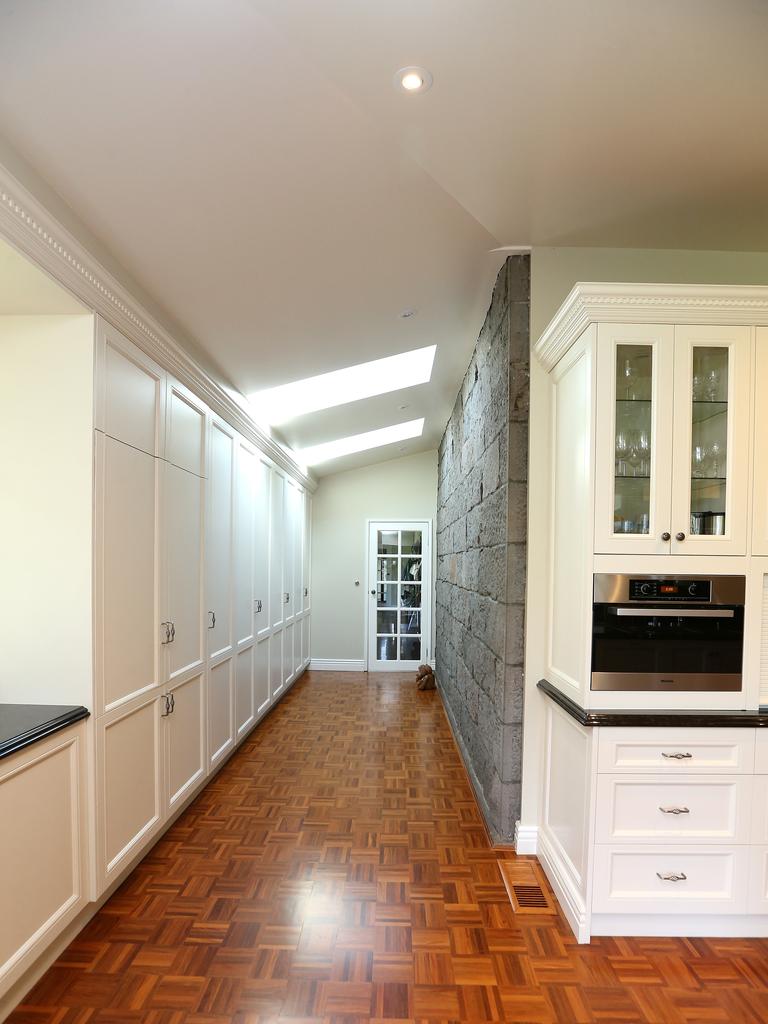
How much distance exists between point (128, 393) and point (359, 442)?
4250mm

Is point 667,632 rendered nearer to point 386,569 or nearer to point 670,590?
point 670,590

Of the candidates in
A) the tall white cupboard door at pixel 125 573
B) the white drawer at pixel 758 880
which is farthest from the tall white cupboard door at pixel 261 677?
the white drawer at pixel 758 880

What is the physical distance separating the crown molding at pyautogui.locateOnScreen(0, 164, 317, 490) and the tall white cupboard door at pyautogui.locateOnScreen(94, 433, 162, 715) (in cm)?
47

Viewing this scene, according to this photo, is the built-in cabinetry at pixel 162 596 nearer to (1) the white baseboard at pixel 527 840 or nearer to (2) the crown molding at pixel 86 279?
(2) the crown molding at pixel 86 279

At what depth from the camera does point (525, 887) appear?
2627 millimetres

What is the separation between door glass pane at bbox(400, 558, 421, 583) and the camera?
7934 millimetres

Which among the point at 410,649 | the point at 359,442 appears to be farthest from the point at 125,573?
the point at 410,649

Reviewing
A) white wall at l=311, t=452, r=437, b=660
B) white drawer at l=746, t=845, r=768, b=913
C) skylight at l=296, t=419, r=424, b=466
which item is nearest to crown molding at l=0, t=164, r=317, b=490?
skylight at l=296, t=419, r=424, b=466

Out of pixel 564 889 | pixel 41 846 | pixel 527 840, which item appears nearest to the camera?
pixel 41 846

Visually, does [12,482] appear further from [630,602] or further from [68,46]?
[630,602]

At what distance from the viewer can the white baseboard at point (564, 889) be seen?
2238mm

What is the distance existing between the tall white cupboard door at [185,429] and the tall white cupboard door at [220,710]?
1.24 m

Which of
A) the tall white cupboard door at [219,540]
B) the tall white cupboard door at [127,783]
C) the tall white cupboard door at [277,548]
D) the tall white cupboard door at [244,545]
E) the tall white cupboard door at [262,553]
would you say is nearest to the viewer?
the tall white cupboard door at [127,783]

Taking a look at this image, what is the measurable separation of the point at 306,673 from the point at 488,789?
4.67 m
